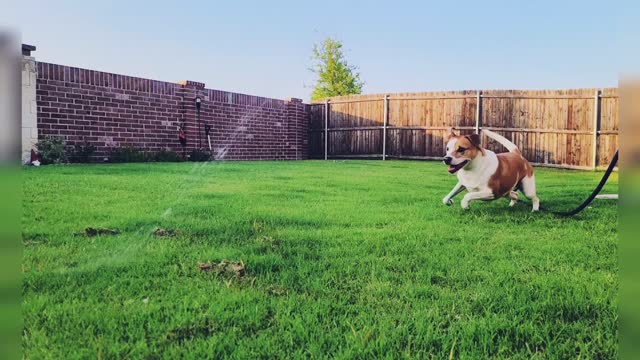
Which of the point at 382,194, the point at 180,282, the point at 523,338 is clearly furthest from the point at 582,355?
the point at 382,194

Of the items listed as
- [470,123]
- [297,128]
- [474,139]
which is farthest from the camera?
[297,128]

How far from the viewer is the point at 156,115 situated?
38.4 feet

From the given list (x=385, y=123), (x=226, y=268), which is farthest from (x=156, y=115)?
(x=226, y=268)

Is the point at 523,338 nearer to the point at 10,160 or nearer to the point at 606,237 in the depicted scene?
the point at 10,160

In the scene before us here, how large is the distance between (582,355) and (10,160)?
5.78 feet

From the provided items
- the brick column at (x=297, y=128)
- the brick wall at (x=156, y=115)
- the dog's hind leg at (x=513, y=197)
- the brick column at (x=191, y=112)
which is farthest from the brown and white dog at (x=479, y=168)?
the brick column at (x=297, y=128)

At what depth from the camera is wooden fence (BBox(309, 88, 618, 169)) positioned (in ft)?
41.6

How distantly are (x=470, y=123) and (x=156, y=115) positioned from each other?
8.91 m

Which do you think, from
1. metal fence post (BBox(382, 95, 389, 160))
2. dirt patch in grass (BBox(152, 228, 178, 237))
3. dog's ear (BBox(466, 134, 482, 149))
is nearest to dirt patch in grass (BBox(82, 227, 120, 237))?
dirt patch in grass (BBox(152, 228, 178, 237))

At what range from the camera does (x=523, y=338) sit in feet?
5.81

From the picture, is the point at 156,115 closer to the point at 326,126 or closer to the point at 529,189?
the point at 326,126

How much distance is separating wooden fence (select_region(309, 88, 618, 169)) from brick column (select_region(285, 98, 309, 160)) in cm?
31

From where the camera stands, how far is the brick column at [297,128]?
16.5m

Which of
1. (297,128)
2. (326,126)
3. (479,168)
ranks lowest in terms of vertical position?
(479,168)
